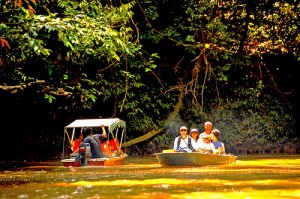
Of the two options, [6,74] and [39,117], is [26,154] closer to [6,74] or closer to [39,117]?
[39,117]

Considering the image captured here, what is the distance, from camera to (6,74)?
52.7 feet

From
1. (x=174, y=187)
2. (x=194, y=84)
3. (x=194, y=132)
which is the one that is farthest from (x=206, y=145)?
(x=194, y=84)

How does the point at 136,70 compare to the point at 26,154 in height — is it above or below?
above

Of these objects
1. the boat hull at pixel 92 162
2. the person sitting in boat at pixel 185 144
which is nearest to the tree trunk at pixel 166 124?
the boat hull at pixel 92 162

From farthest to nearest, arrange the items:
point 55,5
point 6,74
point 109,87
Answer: point 109,87 → point 55,5 → point 6,74

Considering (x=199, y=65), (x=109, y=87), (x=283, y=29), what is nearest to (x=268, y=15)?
(x=283, y=29)

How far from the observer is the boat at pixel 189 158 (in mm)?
15438

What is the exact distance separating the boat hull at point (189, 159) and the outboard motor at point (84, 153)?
289cm

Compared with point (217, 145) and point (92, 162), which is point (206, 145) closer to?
point (217, 145)

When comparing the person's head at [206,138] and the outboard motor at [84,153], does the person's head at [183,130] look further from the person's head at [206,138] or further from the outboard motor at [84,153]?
the outboard motor at [84,153]

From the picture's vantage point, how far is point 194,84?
24922mm

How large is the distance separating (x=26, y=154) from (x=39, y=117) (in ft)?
5.82

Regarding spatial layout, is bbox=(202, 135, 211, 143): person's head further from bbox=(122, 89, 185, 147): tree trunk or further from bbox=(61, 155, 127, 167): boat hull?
bbox=(122, 89, 185, 147): tree trunk

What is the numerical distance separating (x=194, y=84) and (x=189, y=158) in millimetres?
9674
